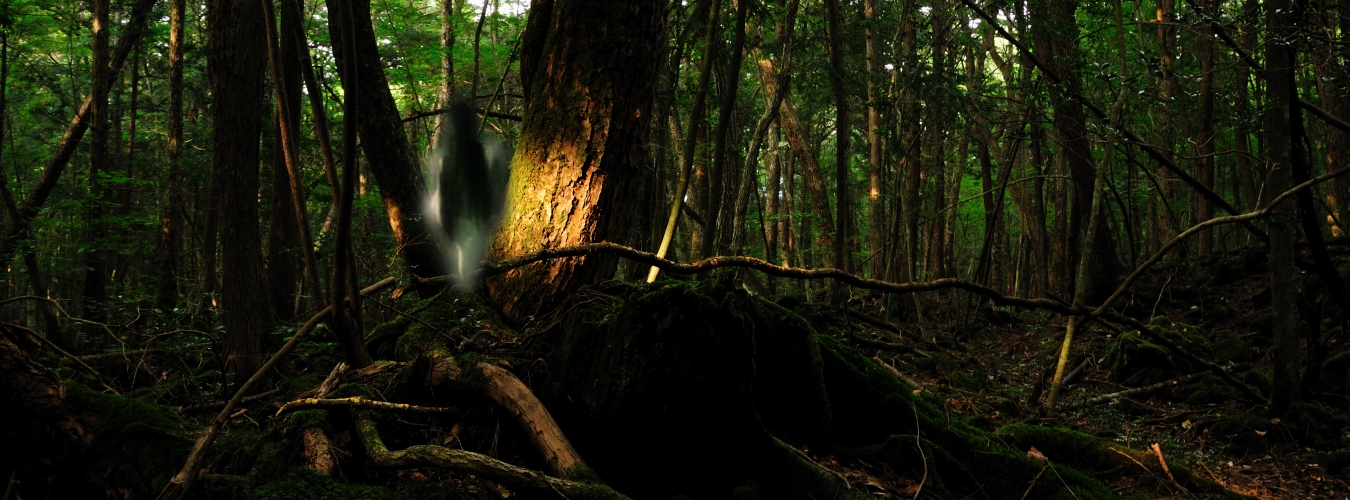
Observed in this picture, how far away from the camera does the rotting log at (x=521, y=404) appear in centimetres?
301

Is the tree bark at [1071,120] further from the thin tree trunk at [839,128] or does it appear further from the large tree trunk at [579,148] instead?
→ the large tree trunk at [579,148]

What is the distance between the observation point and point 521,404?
126 inches

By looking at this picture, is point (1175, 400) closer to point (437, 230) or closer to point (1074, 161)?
point (1074, 161)

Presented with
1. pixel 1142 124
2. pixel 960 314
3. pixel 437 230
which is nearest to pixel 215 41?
pixel 437 230

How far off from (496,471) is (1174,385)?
7038 mm

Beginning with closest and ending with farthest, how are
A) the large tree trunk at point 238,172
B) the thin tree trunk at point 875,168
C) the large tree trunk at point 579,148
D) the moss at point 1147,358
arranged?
the large tree trunk at point 579,148
the large tree trunk at point 238,172
the moss at point 1147,358
the thin tree trunk at point 875,168

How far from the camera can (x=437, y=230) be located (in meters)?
5.97

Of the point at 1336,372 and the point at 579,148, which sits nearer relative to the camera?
the point at 579,148

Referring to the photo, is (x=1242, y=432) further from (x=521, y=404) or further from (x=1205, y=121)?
(x=521, y=404)

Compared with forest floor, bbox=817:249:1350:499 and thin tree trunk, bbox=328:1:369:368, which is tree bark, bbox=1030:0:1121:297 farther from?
thin tree trunk, bbox=328:1:369:368

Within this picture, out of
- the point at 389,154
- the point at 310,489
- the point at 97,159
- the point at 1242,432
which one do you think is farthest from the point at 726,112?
the point at 97,159

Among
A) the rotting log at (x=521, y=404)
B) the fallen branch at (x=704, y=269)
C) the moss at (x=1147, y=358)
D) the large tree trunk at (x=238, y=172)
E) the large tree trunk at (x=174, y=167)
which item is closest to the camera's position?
the rotting log at (x=521, y=404)

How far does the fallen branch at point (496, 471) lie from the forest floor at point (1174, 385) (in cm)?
153

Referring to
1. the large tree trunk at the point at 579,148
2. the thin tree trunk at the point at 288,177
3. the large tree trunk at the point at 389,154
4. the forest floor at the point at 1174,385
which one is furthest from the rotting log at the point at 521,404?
the large tree trunk at the point at 389,154
